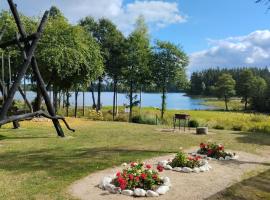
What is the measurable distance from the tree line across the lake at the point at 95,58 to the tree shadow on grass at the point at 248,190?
18.3 metres

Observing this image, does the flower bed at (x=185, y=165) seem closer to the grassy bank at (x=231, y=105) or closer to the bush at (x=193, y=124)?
the bush at (x=193, y=124)

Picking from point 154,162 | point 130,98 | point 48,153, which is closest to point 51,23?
point 130,98

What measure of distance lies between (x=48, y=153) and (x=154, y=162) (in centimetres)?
431

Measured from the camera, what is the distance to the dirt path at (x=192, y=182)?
9.64m

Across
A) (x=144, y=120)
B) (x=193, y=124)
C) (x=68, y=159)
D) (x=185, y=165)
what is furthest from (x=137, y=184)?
(x=144, y=120)

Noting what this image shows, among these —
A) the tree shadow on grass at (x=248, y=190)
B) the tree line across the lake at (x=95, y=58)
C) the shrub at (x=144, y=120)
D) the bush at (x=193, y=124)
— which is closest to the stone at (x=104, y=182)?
the tree shadow on grass at (x=248, y=190)

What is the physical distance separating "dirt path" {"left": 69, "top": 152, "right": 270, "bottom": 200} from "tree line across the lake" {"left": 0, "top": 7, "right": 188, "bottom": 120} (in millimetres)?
16222

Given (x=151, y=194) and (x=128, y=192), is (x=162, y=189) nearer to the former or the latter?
(x=151, y=194)

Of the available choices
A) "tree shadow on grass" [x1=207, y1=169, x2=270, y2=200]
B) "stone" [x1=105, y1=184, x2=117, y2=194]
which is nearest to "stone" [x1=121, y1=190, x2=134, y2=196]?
"stone" [x1=105, y1=184, x2=117, y2=194]

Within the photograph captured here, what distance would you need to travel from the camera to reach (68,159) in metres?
14.2

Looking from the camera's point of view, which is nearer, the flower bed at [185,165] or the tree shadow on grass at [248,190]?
the tree shadow on grass at [248,190]

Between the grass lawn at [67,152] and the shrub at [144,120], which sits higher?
the grass lawn at [67,152]

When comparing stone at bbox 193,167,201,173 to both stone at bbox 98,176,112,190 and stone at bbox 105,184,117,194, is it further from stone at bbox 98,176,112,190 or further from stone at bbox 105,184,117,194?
stone at bbox 105,184,117,194

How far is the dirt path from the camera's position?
9641 mm
